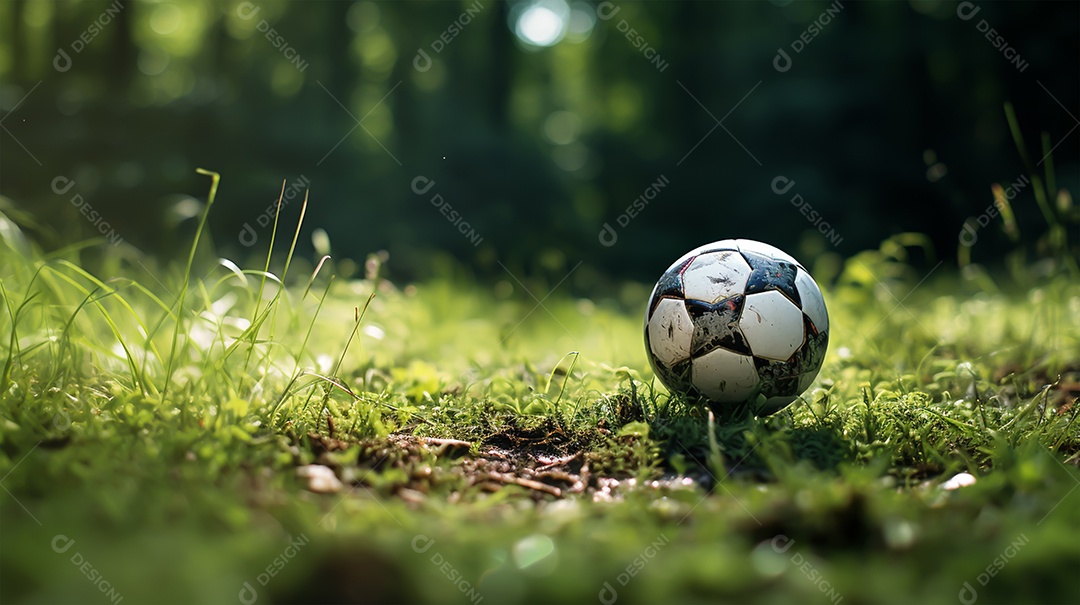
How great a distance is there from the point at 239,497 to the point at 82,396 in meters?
1.19

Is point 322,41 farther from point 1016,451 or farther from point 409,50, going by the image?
point 1016,451

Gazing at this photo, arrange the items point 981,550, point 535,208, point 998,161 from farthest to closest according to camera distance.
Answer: point 535,208 < point 998,161 < point 981,550

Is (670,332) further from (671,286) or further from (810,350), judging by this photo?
(810,350)

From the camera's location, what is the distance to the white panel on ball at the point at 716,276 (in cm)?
334

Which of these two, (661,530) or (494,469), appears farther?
(494,469)

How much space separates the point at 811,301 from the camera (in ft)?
11.2

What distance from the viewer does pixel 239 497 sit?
226cm

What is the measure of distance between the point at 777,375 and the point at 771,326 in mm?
213

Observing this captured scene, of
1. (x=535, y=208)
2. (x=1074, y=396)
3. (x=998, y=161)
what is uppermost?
(x=998, y=161)

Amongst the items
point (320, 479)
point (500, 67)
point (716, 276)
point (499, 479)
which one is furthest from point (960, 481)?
point (500, 67)

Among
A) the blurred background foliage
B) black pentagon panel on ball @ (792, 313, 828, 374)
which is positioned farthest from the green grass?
the blurred background foliage

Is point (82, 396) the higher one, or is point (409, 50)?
point (409, 50)

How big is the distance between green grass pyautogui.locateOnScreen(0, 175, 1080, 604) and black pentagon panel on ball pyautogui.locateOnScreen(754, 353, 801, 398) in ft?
0.57

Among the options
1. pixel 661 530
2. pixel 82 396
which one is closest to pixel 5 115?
pixel 82 396
